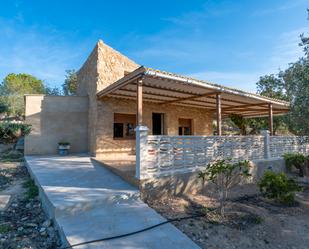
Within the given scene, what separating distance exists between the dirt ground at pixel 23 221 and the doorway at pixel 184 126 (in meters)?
9.91

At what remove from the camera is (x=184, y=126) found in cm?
1475

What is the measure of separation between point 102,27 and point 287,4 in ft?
35.6

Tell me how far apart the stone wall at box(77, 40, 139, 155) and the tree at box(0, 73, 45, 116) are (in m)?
14.9

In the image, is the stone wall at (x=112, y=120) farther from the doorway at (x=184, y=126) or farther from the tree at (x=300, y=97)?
the tree at (x=300, y=97)

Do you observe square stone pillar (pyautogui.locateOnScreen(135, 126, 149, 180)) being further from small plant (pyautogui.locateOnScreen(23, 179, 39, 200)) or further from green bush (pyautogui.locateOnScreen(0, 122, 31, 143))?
green bush (pyautogui.locateOnScreen(0, 122, 31, 143))

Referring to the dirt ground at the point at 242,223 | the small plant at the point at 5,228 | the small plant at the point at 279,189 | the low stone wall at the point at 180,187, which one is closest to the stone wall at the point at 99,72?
the low stone wall at the point at 180,187

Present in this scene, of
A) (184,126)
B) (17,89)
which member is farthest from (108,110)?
(17,89)

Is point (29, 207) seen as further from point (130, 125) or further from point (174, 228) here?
point (130, 125)

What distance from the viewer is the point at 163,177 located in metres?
5.89

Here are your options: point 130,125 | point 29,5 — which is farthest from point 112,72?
point 29,5

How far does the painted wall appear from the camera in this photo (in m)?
11.1

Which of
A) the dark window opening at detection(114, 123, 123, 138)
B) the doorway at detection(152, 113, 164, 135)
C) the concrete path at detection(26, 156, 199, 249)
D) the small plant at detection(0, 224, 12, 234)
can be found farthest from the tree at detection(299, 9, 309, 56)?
the doorway at detection(152, 113, 164, 135)

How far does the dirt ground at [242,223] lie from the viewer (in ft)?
11.9

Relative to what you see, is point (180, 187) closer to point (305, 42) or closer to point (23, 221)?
point (23, 221)
